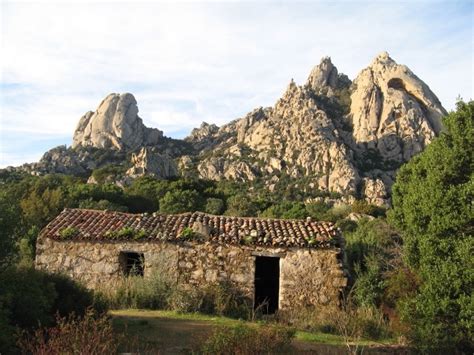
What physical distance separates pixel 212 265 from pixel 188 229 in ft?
4.20

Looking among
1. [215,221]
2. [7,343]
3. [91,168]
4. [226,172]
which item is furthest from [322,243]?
[91,168]

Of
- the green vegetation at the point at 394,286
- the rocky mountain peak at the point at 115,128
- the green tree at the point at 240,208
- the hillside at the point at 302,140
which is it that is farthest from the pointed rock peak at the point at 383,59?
the green vegetation at the point at 394,286

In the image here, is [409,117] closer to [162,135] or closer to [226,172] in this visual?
[226,172]

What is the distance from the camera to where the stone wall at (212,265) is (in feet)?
45.3

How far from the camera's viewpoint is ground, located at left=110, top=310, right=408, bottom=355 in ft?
29.9

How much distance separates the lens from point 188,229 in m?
14.3

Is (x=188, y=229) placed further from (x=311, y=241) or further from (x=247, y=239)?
(x=311, y=241)

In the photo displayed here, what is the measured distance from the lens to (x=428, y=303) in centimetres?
968

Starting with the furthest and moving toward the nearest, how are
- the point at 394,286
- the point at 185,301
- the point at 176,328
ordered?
the point at 185,301 → the point at 394,286 → the point at 176,328

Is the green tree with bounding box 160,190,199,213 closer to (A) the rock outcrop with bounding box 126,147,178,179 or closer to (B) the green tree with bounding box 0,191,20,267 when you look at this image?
(A) the rock outcrop with bounding box 126,147,178,179

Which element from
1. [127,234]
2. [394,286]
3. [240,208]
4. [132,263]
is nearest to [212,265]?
[127,234]

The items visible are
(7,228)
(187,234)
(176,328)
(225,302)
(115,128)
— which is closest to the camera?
(7,228)

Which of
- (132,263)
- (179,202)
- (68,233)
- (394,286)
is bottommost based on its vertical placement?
(394,286)

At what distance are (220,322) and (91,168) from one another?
181 ft
